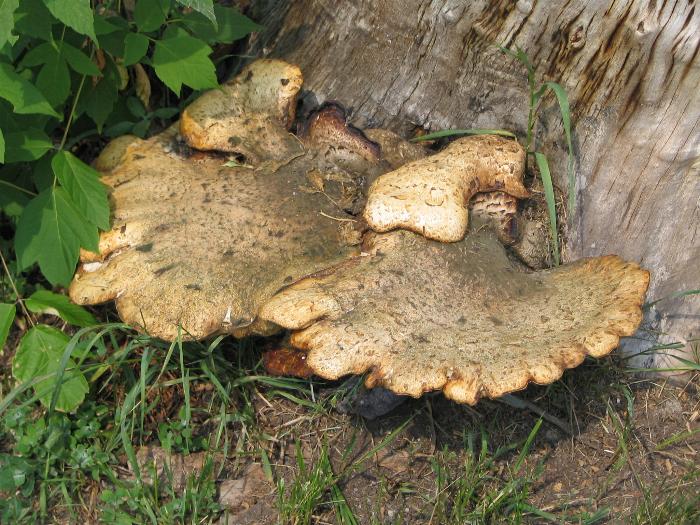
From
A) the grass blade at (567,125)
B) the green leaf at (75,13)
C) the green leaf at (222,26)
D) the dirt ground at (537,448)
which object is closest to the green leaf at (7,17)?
the green leaf at (75,13)

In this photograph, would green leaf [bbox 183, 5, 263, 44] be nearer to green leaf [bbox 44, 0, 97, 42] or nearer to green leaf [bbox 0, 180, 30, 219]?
green leaf [bbox 44, 0, 97, 42]

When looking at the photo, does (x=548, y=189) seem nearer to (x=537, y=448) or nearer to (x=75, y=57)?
(x=537, y=448)

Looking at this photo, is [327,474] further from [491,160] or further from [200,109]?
[200,109]

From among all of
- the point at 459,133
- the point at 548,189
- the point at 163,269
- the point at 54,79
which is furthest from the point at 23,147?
the point at 548,189

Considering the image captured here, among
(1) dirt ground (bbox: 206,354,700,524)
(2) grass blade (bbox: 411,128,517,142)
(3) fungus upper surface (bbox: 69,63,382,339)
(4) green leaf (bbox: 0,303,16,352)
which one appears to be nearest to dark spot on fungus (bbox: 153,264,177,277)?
(3) fungus upper surface (bbox: 69,63,382,339)

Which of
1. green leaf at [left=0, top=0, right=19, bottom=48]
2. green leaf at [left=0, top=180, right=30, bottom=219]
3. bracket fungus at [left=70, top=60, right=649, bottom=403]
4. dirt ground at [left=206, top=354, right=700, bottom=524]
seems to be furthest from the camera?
green leaf at [left=0, top=180, right=30, bottom=219]

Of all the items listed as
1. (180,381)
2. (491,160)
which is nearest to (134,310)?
(180,381)

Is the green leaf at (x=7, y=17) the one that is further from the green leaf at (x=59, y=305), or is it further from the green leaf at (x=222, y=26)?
the green leaf at (x=59, y=305)
